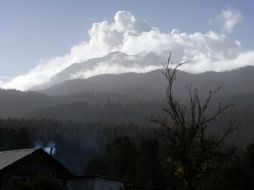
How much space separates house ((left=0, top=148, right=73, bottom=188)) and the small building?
74 centimetres

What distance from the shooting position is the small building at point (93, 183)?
40000 mm

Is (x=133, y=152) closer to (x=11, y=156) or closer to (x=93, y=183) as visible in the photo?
(x=93, y=183)

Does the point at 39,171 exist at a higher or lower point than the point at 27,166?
lower

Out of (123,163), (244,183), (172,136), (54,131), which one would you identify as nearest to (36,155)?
(244,183)

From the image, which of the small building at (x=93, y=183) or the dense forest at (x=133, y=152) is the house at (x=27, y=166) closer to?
the small building at (x=93, y=183)

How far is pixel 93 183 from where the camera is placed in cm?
3997

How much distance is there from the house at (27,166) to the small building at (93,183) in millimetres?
737

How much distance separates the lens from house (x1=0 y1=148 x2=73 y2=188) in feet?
124

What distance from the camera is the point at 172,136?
16484 mm

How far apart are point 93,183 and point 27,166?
193 inches

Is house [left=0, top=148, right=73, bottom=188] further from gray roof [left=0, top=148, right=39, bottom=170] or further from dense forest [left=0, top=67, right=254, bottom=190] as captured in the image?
dense forest [left=0, top=67, right=254, bottom=190]

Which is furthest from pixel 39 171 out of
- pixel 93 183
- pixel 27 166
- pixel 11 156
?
pixel 93 183

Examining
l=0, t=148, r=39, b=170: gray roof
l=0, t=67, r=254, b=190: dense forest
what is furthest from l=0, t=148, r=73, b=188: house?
l=0, t=67, r=254, b=190: dense forest

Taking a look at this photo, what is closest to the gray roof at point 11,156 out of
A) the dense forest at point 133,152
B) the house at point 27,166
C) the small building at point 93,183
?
the house at point 27,166
